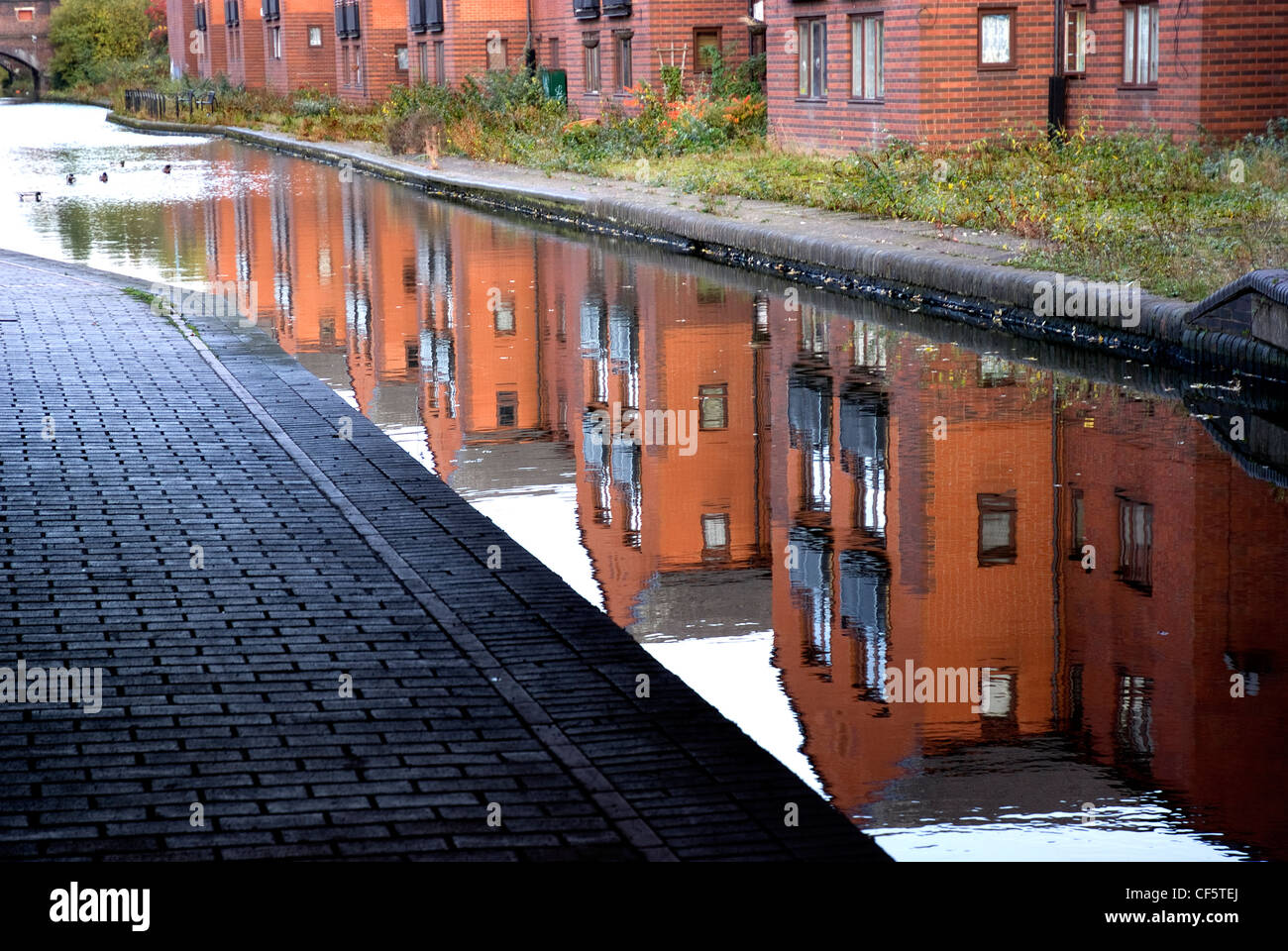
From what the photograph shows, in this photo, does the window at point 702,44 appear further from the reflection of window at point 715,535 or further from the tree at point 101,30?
the tree at point 101,30

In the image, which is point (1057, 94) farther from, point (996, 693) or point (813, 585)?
point (996, 693)

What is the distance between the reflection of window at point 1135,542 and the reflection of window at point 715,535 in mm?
1692

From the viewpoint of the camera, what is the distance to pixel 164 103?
76.3m

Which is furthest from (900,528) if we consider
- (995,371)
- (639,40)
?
(639,40)

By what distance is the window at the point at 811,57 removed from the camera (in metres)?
28.8

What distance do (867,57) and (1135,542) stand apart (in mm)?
20389

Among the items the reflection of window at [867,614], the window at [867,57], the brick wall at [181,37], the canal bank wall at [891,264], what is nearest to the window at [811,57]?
the window at [867,57]

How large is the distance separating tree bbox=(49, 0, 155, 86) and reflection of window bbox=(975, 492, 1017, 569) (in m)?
114

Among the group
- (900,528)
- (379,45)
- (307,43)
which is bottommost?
(900,528)

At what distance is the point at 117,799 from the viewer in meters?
4.83

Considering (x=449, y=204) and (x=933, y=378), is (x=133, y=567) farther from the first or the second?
(x=449, y=204)

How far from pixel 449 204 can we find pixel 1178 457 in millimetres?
21249

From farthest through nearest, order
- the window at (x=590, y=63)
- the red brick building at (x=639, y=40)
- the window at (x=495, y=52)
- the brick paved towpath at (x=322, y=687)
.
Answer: the window at (x=495, y=52) < the window at (x=590, y=63) < the red brick building at (x=639, y=40) < the brick paved towpath at (x=322, y=687)

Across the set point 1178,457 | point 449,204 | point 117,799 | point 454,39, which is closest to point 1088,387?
point 1178,457
